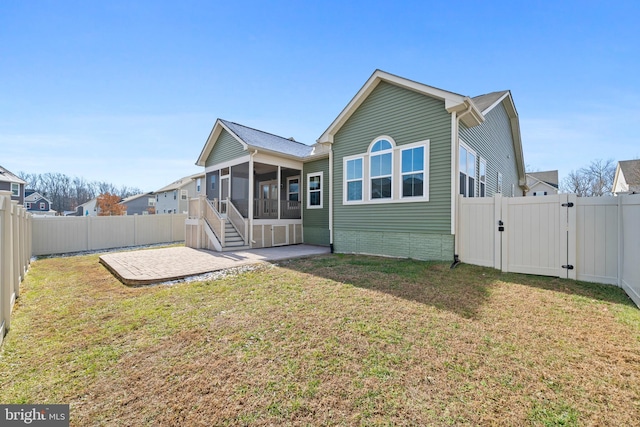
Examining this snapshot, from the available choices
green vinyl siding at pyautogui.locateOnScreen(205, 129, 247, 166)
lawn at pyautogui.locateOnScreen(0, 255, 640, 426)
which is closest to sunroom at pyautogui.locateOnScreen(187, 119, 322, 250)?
green vinyl siding at pyautogui.locateOnScreen(205, 129, 247, 166)

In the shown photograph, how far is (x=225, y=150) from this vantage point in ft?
44.4

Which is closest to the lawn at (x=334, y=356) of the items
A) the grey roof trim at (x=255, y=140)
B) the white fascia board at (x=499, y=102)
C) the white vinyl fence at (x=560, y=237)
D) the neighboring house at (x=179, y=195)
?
the white vinyl fence at (x=560, y=237)

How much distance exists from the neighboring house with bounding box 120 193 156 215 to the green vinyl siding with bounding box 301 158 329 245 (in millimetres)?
40843

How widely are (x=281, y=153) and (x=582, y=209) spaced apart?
33.9ft

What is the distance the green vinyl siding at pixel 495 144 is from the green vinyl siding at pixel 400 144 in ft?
3.62

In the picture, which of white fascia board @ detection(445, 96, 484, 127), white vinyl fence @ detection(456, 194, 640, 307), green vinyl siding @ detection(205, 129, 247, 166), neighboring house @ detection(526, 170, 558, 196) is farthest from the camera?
neighboring house @ detection(526, 170, 558, 196)

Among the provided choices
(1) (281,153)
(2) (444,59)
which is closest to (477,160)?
(2) (444,59)

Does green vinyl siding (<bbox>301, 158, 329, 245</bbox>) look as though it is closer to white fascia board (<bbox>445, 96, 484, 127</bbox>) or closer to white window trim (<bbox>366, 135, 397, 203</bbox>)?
white window trim (<bbox>366, 135, 397, 203</bbox>)

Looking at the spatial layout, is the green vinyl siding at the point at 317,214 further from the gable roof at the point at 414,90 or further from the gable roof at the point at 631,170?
the gable roof at the point at 631,170

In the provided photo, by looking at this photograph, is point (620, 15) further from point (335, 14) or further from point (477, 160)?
point (335, 14)

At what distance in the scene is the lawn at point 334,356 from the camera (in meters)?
2.08

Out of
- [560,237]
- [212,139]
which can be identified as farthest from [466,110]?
[212,139]

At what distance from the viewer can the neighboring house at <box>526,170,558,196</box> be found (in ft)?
104

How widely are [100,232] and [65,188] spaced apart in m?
74.1
